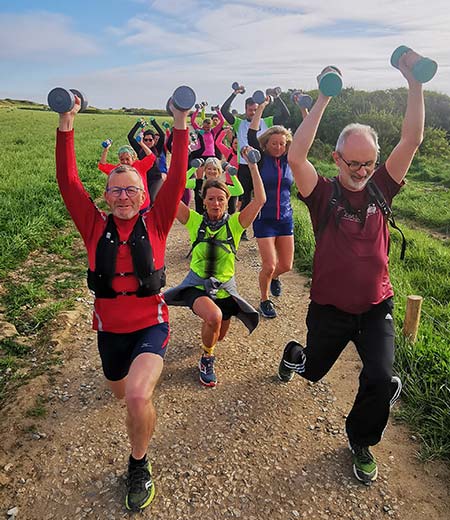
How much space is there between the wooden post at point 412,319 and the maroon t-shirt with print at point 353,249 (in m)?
1.41

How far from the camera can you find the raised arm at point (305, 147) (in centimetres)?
289

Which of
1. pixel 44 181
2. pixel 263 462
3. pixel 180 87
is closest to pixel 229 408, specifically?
pixel 263 462

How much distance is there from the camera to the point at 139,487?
299 cm

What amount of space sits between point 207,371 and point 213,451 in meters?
0.95

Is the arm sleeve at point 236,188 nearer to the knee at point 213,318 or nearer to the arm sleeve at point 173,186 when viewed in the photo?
the knee at point 213,318

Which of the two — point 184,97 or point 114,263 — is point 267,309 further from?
point 184,97

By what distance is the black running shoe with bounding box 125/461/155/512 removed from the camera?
295 centimetres

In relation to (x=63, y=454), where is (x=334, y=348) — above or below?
above

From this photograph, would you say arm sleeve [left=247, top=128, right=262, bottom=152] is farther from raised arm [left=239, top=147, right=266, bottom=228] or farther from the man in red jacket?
the man in red jacket

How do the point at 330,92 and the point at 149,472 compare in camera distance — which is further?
the point at 149,472

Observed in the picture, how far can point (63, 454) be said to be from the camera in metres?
3.41

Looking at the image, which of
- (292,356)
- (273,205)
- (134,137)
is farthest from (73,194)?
(134,137)

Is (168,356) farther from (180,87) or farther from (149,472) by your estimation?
(180,87)

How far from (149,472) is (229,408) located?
1.09 m
